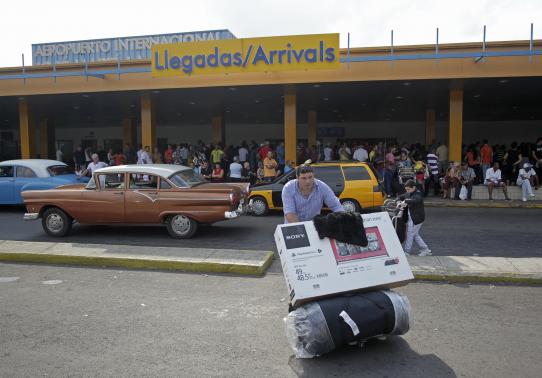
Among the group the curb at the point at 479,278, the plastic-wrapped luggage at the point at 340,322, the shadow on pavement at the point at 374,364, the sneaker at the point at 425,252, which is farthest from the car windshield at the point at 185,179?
the shadow on pavement at the point at 374,364

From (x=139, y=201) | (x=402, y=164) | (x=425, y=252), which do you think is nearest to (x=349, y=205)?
(x=425, y=252)

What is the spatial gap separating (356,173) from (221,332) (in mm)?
8170

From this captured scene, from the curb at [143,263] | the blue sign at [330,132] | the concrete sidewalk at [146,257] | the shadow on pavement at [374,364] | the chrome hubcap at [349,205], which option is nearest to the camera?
the shadow on pavement at [374,364]

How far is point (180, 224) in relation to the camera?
9.98 meters

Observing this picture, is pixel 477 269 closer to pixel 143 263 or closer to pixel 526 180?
pixel 143 263

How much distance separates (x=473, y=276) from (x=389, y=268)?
2.85 meters

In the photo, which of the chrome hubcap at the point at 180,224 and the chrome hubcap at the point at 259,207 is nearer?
the chrome hubcap at the point at 180,224

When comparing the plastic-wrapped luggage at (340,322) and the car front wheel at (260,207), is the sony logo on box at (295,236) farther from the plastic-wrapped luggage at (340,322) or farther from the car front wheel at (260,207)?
the car front wheel at (260,207)

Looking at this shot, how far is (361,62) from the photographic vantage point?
52.0 feet

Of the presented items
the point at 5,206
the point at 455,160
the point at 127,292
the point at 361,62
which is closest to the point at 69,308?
the point at 127,292

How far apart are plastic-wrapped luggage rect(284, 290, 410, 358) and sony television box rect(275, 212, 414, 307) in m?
0.10

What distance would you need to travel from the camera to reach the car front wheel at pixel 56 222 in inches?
408

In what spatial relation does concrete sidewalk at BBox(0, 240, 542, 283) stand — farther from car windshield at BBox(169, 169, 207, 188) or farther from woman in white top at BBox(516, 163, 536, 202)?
woman in white top at BBox(516, 163, 536, 202)

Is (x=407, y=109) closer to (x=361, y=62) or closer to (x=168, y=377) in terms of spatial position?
(x=361, y=62)
